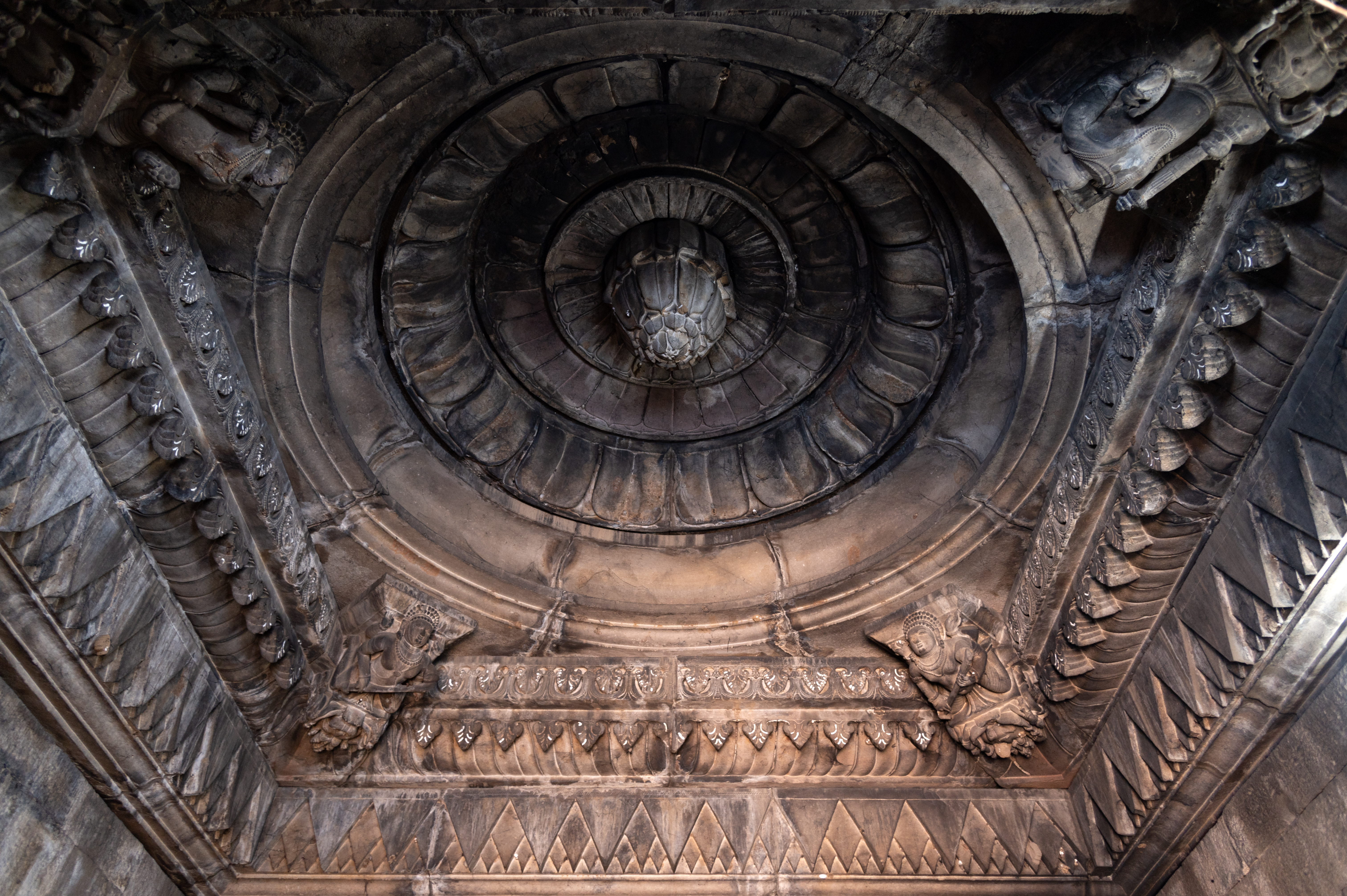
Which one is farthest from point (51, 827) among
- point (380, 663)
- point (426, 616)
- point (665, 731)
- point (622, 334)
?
point (622, 334)

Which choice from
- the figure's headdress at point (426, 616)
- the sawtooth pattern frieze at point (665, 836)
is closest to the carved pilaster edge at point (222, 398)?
the figure's headdress at point (426, 616)

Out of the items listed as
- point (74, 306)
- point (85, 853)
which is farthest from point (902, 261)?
point (85, 853)

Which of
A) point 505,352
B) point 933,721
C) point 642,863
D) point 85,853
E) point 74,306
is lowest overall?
point 85,853

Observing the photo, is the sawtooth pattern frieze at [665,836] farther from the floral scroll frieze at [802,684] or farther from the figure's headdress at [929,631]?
the figure's headdress at [929,631]

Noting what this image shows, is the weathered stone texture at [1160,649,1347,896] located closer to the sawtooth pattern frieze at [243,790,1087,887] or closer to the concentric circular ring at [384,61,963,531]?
the sawtooth pattern frieze at [243,790,1087,887]

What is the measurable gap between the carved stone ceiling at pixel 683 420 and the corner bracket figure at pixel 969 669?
0.02 metres

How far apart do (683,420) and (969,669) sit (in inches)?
73.8

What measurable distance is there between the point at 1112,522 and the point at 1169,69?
66.4 inches

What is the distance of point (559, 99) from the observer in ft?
12.3

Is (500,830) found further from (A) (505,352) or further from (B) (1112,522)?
(B) (1112,522)

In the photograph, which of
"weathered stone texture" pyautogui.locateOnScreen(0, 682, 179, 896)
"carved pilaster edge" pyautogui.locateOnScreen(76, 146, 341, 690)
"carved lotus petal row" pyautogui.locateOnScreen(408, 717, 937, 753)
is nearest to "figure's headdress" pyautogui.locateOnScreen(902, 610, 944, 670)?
"carved lotus petal row" pyautogui.locateOnScreen(408, 717, 937, 753)

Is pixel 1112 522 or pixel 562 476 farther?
pixel 562 476

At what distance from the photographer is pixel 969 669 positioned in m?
4.07

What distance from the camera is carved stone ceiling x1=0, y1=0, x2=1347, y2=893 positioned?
9.27 feet
